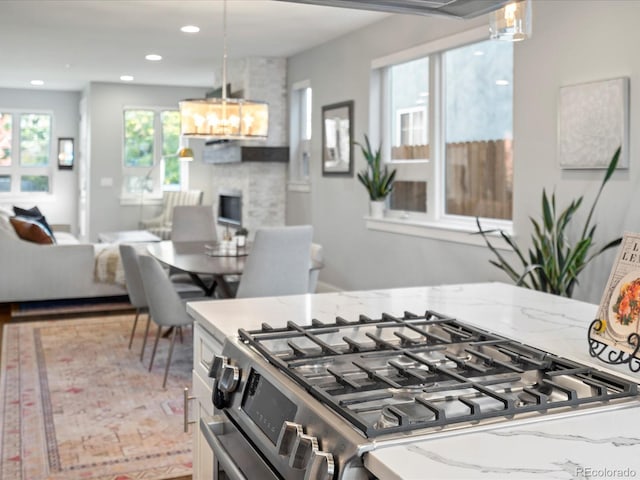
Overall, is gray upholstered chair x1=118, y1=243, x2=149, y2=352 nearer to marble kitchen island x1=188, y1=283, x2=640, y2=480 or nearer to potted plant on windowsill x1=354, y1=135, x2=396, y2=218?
potted plant on windowsill x1=354, y1=135, x2=396, y2=218

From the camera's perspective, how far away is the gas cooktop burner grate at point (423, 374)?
3.63 feet

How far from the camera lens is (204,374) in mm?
1961

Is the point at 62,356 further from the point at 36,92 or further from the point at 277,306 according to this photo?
the point at 36,92

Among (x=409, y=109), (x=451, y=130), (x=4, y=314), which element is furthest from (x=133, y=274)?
(x=409, y=109)

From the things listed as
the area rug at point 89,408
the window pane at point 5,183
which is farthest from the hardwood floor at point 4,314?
the window pane at point 5,183

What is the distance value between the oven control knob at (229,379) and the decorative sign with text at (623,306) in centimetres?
76

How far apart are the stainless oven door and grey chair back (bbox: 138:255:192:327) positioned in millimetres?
2439

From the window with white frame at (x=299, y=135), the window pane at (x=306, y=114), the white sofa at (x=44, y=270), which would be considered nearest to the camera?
the white sofa at (x=44, y=270)

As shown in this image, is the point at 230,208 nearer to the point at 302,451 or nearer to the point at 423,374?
the point at 423,374

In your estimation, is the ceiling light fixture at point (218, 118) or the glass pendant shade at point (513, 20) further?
the ceiling light fixture at point (218, 118)

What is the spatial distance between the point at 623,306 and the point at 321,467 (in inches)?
28.9

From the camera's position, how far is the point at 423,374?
1332 millimetres

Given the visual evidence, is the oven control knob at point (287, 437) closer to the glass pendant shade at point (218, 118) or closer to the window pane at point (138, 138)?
the glass pendant shade at point (218, 118)

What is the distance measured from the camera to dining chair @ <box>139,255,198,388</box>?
398cm
